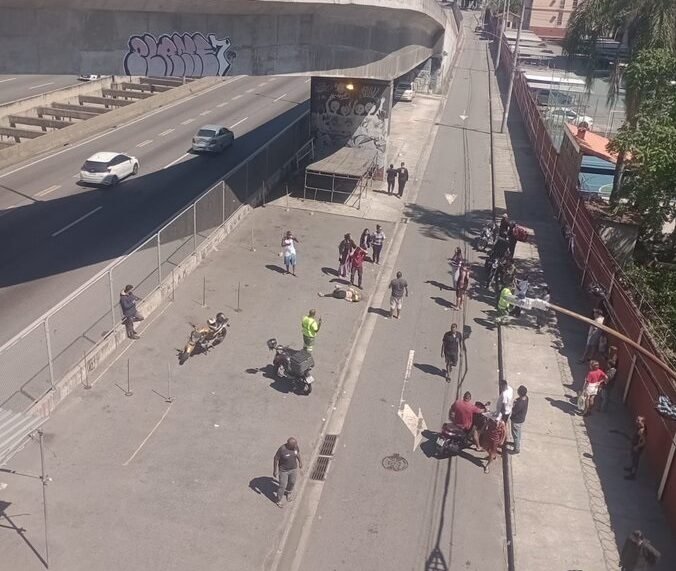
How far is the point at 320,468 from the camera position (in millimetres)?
14117

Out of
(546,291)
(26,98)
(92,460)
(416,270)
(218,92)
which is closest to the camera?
(92,460)

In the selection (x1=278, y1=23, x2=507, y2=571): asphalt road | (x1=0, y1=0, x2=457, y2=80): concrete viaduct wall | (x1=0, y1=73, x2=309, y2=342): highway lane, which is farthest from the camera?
(x1=0, y1=73, x2=309, y2=342): highway lane

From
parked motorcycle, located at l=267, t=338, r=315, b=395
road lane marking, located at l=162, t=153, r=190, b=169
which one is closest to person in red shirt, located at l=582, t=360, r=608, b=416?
parked motorcycle, located at l=267, t=338, r=315, b=395

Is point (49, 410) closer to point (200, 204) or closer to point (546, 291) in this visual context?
point (200, 204)

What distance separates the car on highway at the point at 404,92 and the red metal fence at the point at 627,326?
86.2 ft

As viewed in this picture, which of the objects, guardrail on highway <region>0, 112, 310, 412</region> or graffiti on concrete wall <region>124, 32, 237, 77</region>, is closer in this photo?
guardrail on highway <region>0, 112, 310, 412</region>

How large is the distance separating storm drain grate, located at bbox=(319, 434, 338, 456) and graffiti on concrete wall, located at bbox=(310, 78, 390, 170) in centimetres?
2094

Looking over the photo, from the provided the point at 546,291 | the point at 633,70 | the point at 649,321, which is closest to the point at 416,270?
the point at 546,291

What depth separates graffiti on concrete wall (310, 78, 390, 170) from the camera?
32875 millimetres

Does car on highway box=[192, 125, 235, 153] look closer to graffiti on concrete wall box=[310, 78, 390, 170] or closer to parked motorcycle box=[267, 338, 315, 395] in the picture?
graffiti on concrete wall box=[310, 78, 390, 170]

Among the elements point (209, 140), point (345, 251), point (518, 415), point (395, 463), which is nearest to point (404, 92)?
point (209, 140)

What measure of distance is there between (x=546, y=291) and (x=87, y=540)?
594 inches

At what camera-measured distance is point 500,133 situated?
49.4 m

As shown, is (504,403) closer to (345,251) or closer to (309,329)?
(309,329)
